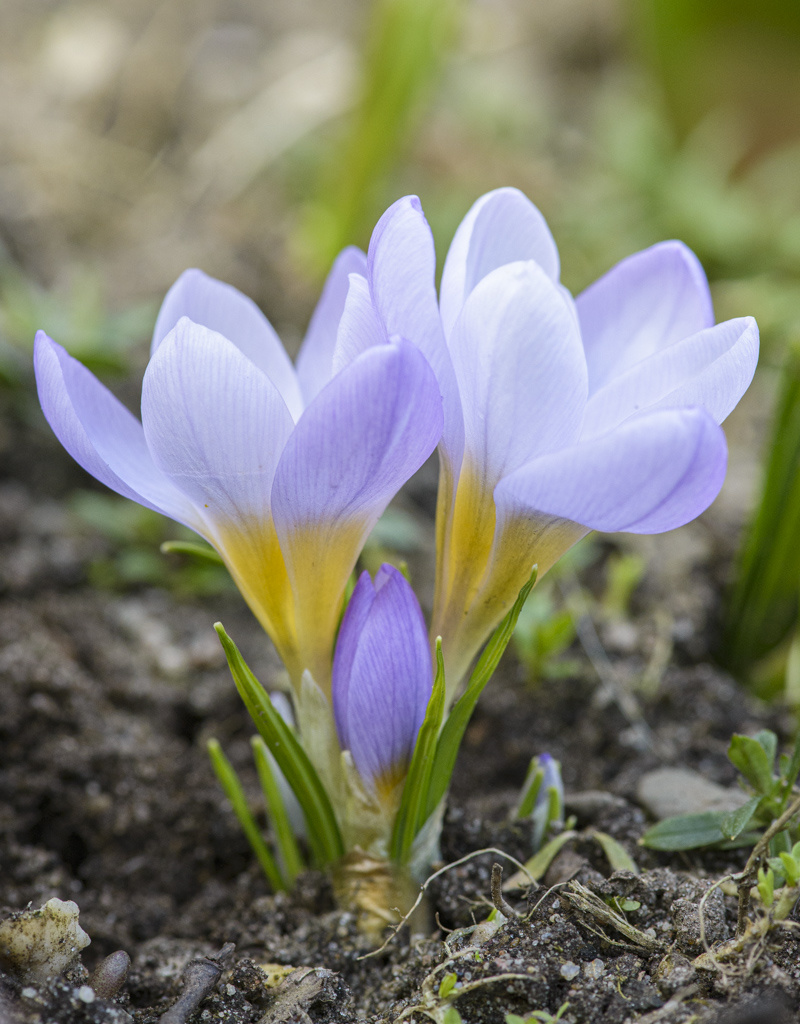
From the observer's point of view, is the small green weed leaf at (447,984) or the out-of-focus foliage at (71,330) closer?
the small green weed leaf at (447,984)

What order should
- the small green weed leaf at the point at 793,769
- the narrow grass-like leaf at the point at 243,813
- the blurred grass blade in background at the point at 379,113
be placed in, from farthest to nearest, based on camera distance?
the blurred grass blade in background at the point at 379,113 < the narrow grass-like leaf at the point at 243,813 < the small green weed leaf at the point at 793,769

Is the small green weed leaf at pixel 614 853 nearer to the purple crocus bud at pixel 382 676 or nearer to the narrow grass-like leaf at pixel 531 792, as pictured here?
the narrow grass-like leaf at pixel 531 792

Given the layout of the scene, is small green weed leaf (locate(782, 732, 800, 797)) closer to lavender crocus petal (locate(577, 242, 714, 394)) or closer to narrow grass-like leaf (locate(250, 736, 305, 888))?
lavender crocus petal (locate(577, 242, 714, 394))

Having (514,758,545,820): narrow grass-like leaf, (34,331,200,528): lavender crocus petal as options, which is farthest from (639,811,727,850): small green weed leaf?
(34,331,200,528): lavender crocus petal

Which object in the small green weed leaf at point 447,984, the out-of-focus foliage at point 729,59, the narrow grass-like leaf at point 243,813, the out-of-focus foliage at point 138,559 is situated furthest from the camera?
the out-of-focus foliage at point 729,59

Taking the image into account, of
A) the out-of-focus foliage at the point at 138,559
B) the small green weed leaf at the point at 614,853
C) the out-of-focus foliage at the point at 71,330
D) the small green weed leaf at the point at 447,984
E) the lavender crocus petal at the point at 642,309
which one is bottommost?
the small green weed leaf at the point at 614,853

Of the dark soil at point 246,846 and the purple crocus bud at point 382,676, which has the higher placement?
the purple crocus bud at point 382,676

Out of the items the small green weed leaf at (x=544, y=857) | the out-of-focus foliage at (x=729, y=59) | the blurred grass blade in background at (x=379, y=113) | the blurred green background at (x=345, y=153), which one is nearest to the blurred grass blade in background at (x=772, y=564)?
the blurred green background at (x=345, y=153)
